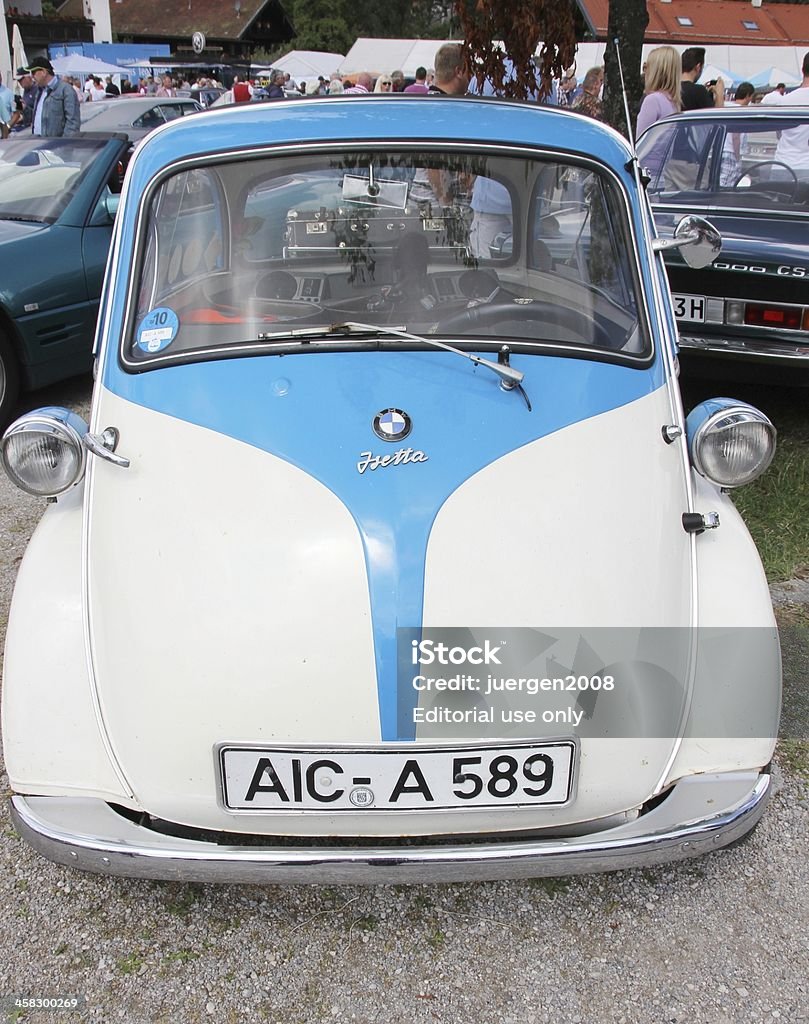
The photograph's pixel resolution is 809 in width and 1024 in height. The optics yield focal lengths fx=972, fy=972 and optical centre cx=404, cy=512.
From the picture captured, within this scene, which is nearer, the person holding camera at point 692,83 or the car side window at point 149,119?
the person holding camera at point 692,83

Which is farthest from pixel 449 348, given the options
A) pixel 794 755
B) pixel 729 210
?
pixel 729 210

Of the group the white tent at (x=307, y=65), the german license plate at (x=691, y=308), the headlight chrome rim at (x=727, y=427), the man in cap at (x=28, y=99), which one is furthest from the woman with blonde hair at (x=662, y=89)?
the white tent at (x=307, y=65)

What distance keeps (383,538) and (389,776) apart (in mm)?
546

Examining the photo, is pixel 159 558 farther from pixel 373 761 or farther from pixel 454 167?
pixel 454 167

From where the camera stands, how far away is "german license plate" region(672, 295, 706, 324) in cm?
525

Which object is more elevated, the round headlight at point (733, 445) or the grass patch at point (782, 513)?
the round headlight at point (733, 445)

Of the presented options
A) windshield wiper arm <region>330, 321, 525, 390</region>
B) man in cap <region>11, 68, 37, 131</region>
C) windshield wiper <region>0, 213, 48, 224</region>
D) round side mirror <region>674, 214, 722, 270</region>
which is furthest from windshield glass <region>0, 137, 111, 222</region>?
man in cap <region>11, 68, 37, 131</region>

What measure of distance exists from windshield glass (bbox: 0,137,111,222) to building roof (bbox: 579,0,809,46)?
45.9 meters

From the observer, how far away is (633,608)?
7.52 ft

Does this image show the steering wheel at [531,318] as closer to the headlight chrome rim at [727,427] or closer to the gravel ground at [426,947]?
the headlight chrome rim at [727,427]

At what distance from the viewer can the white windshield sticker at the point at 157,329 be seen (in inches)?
109

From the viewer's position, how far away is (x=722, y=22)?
5250 cm

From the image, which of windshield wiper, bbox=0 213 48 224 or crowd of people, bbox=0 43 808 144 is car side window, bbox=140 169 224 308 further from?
windshield wiper, bbox=0 213 48 224

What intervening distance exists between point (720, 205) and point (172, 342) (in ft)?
14.5
